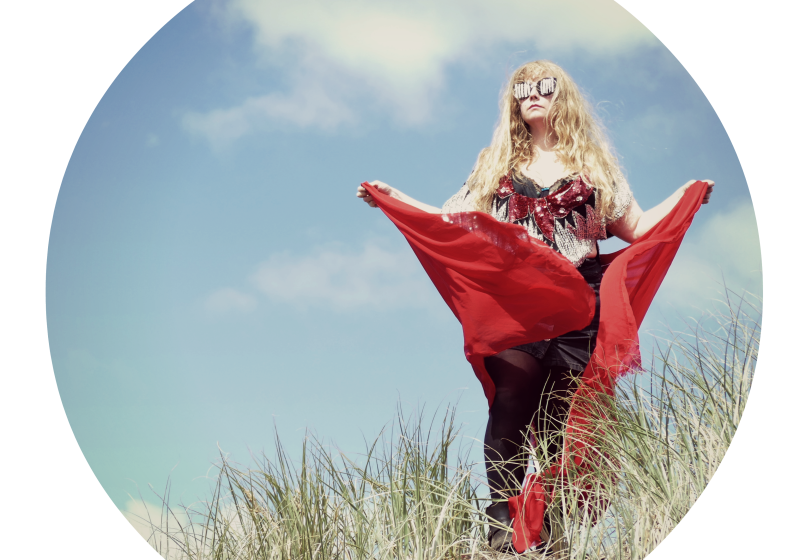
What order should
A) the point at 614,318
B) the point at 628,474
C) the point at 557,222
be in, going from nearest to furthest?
1. the point at 628,474
2. the point at 614,318
3. the point at 557,222

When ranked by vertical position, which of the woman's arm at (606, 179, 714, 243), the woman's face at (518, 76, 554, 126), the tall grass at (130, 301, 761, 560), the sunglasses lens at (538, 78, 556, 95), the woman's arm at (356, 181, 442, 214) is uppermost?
the sunglasses lens at (538, 78, 556, 95)

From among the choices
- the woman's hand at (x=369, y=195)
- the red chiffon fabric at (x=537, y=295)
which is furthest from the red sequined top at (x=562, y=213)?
the woman's hand at (x=369, y=195)

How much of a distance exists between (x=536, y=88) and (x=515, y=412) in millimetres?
1432

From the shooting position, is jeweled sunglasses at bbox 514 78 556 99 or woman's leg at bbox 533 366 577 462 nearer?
woman's leg at bbox 533 366 577 462

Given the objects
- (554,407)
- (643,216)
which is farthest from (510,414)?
(643,216)

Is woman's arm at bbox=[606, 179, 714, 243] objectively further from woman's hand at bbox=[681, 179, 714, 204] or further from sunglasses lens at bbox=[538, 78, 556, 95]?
sunglasses lens at bbox=[538, 78, 556, 95]

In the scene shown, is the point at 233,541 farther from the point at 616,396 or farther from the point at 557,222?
the point at 557,222

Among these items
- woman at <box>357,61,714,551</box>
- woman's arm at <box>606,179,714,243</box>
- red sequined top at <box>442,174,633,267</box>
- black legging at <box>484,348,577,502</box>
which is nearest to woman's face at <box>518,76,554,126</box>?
woman at <box>357,61,714,551</box>

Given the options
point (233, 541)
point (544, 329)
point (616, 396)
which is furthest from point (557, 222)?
point (233, 541)

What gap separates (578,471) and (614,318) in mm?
607

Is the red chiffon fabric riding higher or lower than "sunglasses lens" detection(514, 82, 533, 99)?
lower

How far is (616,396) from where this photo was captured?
2646 millimetres

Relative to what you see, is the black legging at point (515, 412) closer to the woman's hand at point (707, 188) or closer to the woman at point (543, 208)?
the woman at point (543, 208)

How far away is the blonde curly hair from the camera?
2959 mm
